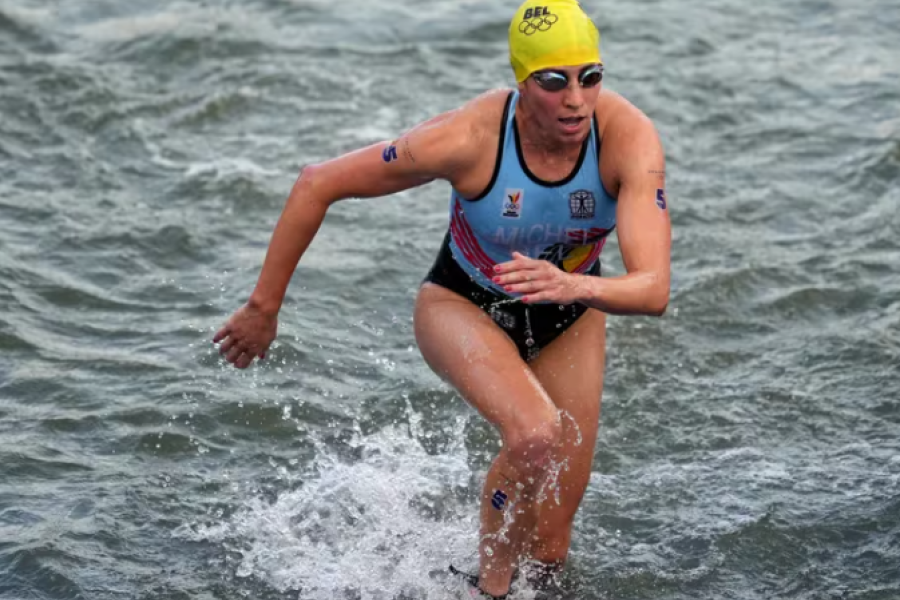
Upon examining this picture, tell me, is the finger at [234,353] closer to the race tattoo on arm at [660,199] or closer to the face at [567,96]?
the face at [567,96]

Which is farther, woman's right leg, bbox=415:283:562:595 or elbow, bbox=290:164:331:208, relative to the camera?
elbow, bbox=290:164:331:208

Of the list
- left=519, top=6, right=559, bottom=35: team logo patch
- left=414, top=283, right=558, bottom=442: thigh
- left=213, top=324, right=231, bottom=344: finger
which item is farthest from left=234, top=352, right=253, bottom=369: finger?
left=519, top=6, right=559, bottom=35: team logo patch

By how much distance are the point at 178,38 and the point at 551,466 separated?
959cm

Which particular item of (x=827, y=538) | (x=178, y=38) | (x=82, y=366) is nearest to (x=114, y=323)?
(x=82, y=366)

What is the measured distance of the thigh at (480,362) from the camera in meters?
5.98

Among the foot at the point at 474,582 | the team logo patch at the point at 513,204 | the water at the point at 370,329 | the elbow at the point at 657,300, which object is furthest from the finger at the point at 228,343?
the elbow at the point at 657,300

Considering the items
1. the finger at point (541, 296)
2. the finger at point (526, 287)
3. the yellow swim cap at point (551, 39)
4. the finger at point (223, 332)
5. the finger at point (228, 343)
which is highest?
the yellow swim cap at point (551, 39)

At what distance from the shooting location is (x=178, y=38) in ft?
48.2

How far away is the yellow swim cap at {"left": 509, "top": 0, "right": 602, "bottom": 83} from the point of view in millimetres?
5926

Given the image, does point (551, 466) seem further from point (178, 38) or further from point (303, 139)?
point (178, 38)

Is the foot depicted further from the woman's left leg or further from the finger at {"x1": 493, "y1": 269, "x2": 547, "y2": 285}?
the finger at {"x1": 493, "y1": 269, "x2": 547, "y2": 285}

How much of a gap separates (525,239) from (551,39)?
0.86 m

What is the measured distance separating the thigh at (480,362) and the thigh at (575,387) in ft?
0.55

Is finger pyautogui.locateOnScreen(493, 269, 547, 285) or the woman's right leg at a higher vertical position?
finger pyautogui.locateOnScreen(493, 269, 547, 285)
